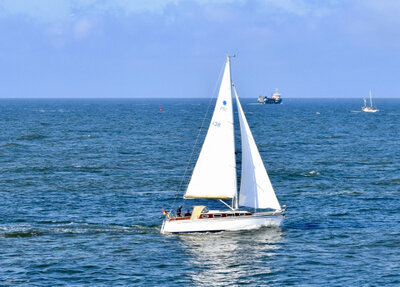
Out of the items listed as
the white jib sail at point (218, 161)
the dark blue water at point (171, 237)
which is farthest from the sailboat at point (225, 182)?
the dark blue water at point (171, 237)

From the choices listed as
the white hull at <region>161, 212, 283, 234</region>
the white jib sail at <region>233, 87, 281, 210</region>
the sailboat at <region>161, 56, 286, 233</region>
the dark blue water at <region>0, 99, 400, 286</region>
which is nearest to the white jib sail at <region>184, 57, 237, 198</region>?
the sailboat at <region>161, 56, 286, 233</region>

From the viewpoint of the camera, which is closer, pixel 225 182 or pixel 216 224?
pixel 216 224

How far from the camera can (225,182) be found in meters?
52.1

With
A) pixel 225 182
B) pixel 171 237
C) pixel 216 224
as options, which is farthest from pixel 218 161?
pixel 171 237

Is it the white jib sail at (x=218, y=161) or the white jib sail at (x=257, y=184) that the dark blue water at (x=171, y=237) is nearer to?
the white jib sail at (x=257, y=184)

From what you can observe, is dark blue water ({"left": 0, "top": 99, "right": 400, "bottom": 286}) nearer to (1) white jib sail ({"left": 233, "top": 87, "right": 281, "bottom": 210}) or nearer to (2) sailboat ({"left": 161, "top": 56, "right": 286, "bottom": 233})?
(2) sailboat ({"left": 161, "top": 56, "right": 286, "bottom": 233})

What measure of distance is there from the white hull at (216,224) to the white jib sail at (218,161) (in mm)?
2231

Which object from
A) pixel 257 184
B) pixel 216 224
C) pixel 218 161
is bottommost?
pixel 216 224

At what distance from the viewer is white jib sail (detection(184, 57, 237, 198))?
A: 5059 cm

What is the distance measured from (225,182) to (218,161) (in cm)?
182

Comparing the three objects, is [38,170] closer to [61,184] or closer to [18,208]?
[61,184]

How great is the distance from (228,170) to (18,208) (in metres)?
22.6

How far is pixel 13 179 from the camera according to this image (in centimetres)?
7931

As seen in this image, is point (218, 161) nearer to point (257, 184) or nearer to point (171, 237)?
point (257, 184)
